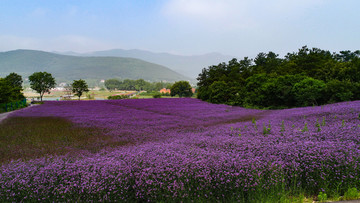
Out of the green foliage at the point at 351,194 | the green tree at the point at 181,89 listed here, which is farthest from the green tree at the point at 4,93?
the green tree at the point at 181,89

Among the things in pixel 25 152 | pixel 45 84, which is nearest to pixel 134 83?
pixel 45 84

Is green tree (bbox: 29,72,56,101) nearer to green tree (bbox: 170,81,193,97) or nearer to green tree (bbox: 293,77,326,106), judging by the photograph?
green tree (bbox: 170,81,193,97)

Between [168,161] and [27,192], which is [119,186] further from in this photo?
[27,192]

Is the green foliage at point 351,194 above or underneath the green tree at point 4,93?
underneath

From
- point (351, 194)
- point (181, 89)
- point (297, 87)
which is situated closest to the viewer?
→ point (351, 194)

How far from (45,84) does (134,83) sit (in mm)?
138533

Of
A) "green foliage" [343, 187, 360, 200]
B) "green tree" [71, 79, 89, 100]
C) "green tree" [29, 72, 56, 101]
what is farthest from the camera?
"green tree" [71, 79, 89, 100]

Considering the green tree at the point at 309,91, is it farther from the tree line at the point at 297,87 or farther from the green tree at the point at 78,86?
the green tree at the point at 78,86

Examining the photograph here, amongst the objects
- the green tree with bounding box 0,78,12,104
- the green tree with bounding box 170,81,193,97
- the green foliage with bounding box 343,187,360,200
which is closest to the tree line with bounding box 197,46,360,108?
the green foliage with bounding box 343,187,360,200

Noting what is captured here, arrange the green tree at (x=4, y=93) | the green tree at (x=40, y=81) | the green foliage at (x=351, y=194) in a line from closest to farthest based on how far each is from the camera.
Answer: the green foliage at (x=351, y=194) < the green tree at (x=4, y=93) < the green tree at (x=40, y=81)

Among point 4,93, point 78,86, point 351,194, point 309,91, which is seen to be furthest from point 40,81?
point 351,194

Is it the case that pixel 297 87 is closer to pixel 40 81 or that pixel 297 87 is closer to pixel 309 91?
pixel 309 91

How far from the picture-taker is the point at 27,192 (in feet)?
12.3

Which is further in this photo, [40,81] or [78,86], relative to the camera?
[78,86]
